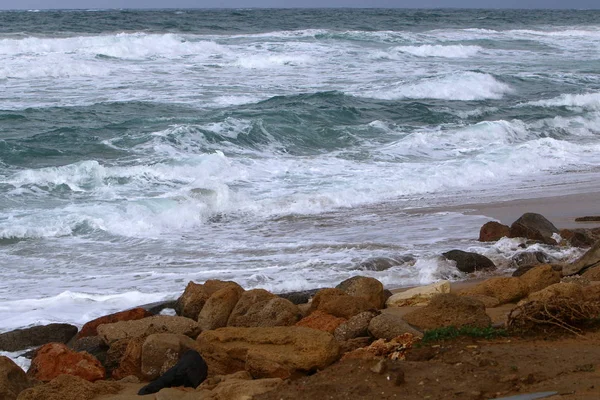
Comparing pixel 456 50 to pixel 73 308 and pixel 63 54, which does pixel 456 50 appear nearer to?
pixel 63 54

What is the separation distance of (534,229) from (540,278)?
262 centimetres

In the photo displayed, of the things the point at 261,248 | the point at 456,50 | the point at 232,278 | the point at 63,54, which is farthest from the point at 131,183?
the point at 456,50

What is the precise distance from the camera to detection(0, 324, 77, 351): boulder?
7383 millimetres

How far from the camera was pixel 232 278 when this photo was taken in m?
9.18

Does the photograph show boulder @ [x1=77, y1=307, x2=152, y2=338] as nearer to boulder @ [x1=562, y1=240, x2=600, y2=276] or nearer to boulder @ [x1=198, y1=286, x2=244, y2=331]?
boulder @ [x1=198, y1=286, x2=244, y2=331]

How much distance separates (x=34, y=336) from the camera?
24.6 ft

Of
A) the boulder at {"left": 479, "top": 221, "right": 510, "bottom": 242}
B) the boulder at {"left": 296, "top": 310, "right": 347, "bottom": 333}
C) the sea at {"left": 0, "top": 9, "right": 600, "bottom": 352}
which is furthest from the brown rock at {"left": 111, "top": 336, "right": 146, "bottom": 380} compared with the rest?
the boulder at {"left": 479, "top": 221, "right": 510, "bottom": 242}

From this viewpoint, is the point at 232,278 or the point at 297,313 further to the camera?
the point at 232,278

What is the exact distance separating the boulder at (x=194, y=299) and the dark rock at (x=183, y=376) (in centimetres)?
186

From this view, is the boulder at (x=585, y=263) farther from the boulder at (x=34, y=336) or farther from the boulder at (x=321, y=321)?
the boulder at (x=34, y=336)

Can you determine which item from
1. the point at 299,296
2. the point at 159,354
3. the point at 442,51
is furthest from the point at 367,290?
the point at 442,51

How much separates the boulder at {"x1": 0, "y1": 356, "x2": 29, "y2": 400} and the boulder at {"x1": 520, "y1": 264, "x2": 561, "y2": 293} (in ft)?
14.9

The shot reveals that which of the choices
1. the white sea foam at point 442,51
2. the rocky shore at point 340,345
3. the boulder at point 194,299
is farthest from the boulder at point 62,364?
the white sea foam at point 442,51

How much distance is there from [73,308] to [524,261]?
5.08 meters
